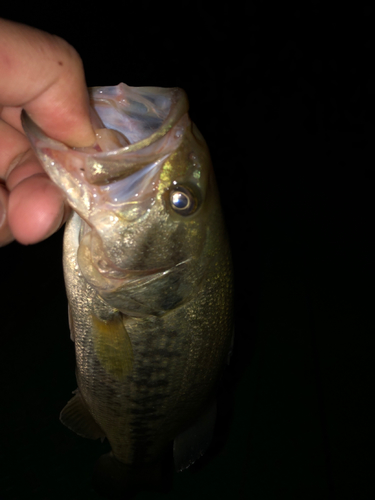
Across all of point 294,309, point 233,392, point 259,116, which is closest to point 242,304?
point 294,309

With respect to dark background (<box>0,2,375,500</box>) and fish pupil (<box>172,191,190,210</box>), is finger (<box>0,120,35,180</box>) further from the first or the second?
dark background (<box>0,2,375,500</box>)

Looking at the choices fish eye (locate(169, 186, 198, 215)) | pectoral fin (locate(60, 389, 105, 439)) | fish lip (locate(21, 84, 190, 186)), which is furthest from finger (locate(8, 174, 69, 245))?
pectoral fin (locate(60, 389, 105, 439))

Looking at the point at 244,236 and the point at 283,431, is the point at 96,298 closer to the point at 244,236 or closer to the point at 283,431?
the point at 283,431

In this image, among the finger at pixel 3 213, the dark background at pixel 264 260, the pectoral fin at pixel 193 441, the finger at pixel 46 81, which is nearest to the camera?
the finger at pixel 46 81

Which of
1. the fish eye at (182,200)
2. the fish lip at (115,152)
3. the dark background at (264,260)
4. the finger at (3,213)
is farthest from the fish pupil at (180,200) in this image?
the dark background at (264,260)

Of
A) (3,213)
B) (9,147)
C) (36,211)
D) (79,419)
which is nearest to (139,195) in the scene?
(36,211)

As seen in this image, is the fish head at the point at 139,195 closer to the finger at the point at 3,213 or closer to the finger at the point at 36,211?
the finger at the point at 36,211

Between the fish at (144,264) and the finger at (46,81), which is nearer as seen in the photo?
the finger at (46,81)
